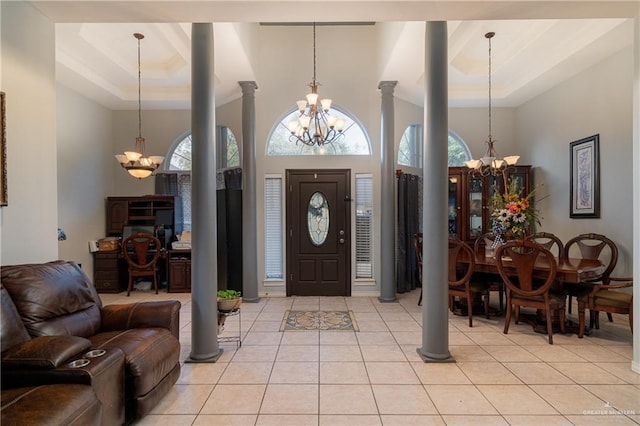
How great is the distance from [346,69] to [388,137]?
58.8 inches

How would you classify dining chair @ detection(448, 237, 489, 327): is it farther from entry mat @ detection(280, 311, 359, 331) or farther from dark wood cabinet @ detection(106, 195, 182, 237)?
dark wood cabinet @ detection(106, 195, 182, 237)

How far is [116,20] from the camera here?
9.32ft

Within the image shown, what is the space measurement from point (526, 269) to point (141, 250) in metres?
5.66

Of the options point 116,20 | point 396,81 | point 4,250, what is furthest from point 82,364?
point 396,81

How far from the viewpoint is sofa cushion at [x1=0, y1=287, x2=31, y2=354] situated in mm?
1930

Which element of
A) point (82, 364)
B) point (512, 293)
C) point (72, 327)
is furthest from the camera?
point (512, 293)

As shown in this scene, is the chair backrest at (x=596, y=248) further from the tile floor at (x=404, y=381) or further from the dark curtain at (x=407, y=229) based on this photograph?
the dark curtain at (x=407, y=229)

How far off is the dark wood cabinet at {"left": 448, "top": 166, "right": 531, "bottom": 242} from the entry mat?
8.99 feet

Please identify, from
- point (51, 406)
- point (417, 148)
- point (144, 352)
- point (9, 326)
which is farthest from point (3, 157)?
point (417, 148)

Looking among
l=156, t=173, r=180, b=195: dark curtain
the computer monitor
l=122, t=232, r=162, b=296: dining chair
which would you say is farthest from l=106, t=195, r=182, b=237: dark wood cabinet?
l=122, t=232, r=162, b=296: dining chair

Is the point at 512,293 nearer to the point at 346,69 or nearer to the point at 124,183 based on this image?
the point at 346,69

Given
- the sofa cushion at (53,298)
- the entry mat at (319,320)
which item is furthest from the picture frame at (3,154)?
the entry mat at (319,320)

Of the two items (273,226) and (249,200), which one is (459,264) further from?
(249,200)

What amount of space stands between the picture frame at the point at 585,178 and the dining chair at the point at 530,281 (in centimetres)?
188
